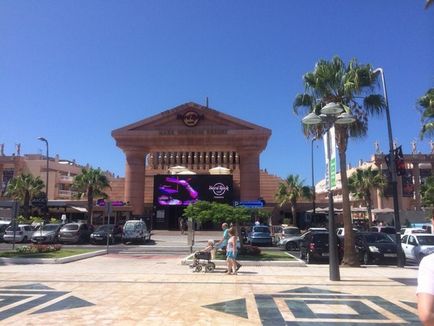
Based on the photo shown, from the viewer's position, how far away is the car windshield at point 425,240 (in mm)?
21938

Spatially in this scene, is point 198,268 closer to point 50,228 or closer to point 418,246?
point 418,246

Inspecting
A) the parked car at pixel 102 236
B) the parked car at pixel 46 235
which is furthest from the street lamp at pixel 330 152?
the parked car at pixel 46 235

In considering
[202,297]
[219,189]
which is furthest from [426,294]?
[219,189]

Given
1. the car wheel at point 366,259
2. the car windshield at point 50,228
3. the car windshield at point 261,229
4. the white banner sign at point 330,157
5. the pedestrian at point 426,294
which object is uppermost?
the white banner sign at point 330,157

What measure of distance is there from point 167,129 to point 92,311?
48636mm

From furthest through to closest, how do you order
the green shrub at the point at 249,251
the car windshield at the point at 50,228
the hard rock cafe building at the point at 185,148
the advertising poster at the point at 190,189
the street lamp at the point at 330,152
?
1. the hard rock cafe building at the point at 185,148
2. the advertising poster at the point at 190,189
3. the car windshield at the point at 50,228
4. the green shrub at the point at 249,251
5. the street lamp at the point at 330,152

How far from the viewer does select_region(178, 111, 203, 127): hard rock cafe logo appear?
56.7 m

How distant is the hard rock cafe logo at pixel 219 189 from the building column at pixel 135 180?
360 inches

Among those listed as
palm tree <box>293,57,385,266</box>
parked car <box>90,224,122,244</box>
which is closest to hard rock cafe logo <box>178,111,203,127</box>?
parked car <box>90,224,122,244</box>

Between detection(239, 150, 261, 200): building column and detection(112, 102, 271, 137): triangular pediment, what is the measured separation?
3.76 metres

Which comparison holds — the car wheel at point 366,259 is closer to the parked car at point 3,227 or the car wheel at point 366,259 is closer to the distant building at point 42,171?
the parked car at point 3,227

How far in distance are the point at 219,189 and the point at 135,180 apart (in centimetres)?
1091

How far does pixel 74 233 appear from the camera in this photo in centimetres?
3347

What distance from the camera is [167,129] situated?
56719mm
